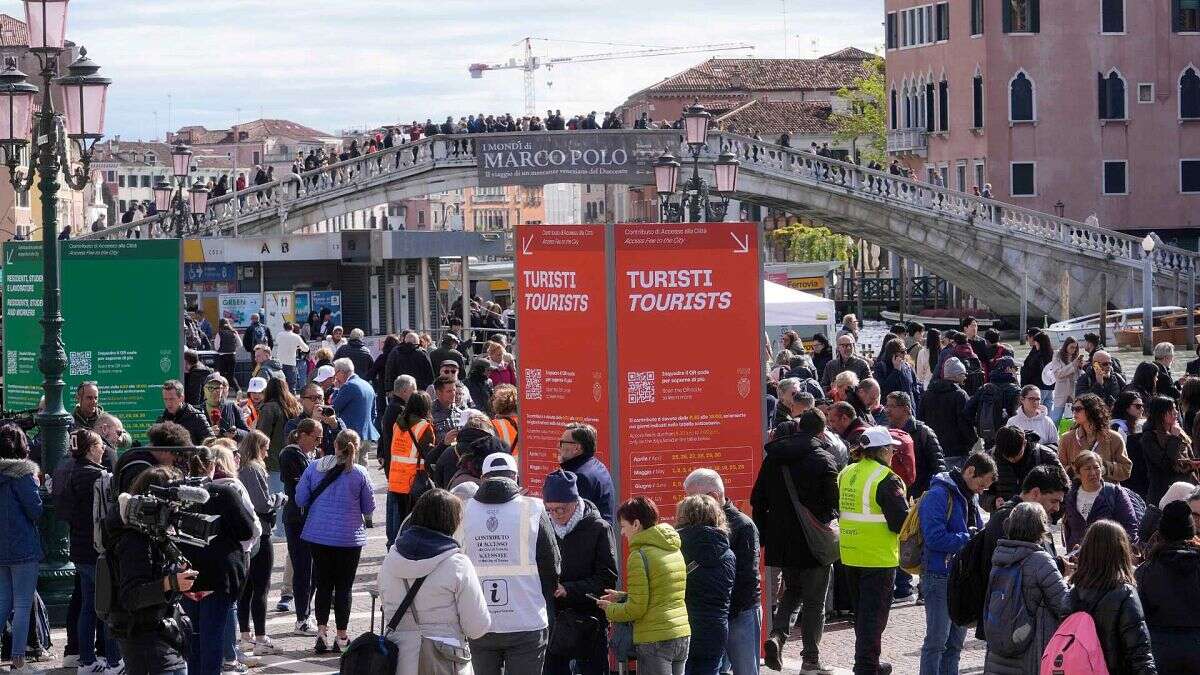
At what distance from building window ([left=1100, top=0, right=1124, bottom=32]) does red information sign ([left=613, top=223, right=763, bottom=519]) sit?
46.2m

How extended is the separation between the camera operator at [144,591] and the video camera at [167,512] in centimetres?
6

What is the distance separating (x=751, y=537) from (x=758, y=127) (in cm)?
8202

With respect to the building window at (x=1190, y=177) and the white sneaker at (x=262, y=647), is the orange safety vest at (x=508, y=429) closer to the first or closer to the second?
the white sneaker at (x=262, y=647)

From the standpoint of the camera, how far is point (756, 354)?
10.9 metres

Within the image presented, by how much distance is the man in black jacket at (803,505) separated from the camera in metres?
10.7

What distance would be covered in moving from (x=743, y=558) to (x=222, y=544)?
100 inches

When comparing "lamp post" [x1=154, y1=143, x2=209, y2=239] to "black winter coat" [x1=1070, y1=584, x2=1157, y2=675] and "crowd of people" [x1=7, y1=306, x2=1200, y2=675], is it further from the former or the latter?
"black winter coat" [x1=1070, y1=584, x2=1157, y2=675]

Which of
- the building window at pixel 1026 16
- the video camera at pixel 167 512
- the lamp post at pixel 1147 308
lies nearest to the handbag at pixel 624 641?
the video camera at pixel 167 512

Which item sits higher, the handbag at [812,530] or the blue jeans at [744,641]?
the handbag at [812,530]

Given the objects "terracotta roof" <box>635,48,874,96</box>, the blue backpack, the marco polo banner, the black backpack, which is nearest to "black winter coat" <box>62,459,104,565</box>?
the black backpack

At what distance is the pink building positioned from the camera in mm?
54312

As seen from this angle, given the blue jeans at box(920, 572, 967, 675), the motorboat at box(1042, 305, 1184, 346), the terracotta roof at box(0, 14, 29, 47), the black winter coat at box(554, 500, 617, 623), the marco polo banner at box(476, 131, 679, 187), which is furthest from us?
the terracotta roof at box(0, 14, 29, 47)

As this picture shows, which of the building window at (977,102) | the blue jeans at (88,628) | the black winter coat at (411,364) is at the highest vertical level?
the building window at (977,102)

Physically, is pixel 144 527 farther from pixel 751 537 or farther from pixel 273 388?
pixel 273 388
